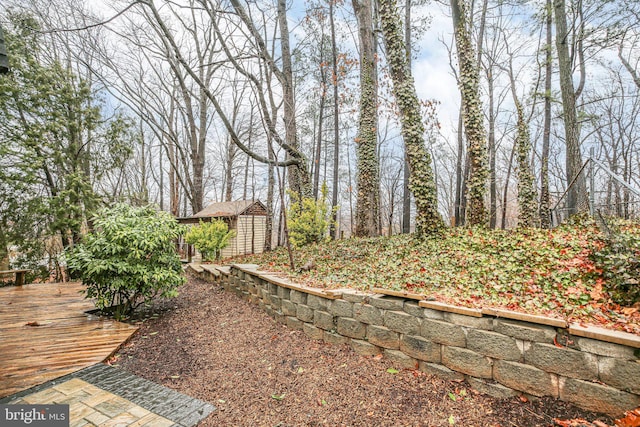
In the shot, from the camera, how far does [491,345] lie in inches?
82.1

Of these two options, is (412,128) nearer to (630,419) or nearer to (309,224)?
(309,224)

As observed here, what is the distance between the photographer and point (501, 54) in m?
12.3

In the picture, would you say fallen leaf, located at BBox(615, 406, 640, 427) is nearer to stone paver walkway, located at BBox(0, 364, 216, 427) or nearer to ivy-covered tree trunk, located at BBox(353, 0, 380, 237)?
stone paver walkway, located at BBox(0, 364, 216, 427)

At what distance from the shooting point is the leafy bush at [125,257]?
3.86 meters

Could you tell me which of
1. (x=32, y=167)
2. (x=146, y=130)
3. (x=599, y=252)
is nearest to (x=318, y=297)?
(x=599, y=252)

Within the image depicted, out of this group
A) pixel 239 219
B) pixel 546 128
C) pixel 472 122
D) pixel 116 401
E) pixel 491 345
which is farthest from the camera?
pixel 239 219

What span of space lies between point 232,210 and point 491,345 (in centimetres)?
1209

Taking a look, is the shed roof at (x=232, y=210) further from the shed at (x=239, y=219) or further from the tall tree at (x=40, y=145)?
the tall tree at (x=40, y=145)

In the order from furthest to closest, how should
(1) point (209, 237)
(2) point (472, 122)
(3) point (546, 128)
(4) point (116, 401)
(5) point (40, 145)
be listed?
(3) point (546, 128) < (1) point (209, 237) < (5) point (40, 145) < (2) point (472, 122) < (4) point (116, 401)

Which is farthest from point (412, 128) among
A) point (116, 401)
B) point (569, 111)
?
point (116, 401)

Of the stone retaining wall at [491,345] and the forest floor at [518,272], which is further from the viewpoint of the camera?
the forest floor at [518,272]

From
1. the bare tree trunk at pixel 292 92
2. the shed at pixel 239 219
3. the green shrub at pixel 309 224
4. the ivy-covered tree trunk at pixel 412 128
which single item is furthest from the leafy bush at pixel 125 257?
the shed at pixel 239 219

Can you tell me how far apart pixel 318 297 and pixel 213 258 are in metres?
7.58

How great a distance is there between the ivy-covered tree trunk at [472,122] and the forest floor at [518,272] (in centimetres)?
61
